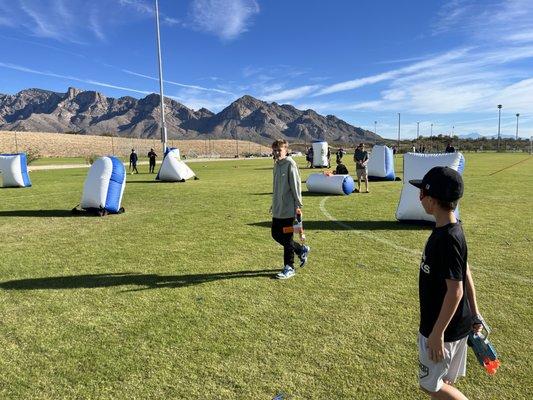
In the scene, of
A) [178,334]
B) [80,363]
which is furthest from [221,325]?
[80,363]

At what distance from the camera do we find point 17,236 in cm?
919

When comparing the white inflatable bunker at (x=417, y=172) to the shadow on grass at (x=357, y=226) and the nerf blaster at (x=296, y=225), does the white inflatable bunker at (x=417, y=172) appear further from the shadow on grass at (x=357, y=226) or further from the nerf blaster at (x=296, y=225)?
the nerf blaster at (x=296, y=225)

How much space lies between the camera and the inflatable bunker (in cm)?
1161

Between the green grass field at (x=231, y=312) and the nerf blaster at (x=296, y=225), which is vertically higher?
the nerf blaster at (x=296, y=225)

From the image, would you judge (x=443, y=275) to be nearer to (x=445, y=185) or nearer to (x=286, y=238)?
(x=445, y=185)

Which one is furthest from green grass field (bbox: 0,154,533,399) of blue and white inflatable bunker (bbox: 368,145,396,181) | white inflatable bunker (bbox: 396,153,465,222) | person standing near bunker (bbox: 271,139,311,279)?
blue and white inflatable bunker (bbox: 368,145,396,181)

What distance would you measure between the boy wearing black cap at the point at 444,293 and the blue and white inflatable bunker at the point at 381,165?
19.1m

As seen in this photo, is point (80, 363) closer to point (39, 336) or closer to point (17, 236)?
point (39, 336)

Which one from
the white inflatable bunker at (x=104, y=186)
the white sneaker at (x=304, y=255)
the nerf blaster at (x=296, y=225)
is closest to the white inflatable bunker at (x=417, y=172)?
the white sneaker at (x=304, y=255)

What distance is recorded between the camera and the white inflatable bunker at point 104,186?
11.6m

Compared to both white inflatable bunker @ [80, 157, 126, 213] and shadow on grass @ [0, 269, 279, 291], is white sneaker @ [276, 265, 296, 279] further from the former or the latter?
white inflatable bunker @ [80, 157, 126, 213]

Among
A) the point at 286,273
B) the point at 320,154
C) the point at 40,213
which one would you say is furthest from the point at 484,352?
the point at 320,154

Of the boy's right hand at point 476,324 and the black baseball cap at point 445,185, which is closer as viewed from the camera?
the black baseball cap at point 445,185

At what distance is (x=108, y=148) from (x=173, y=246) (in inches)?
3088
